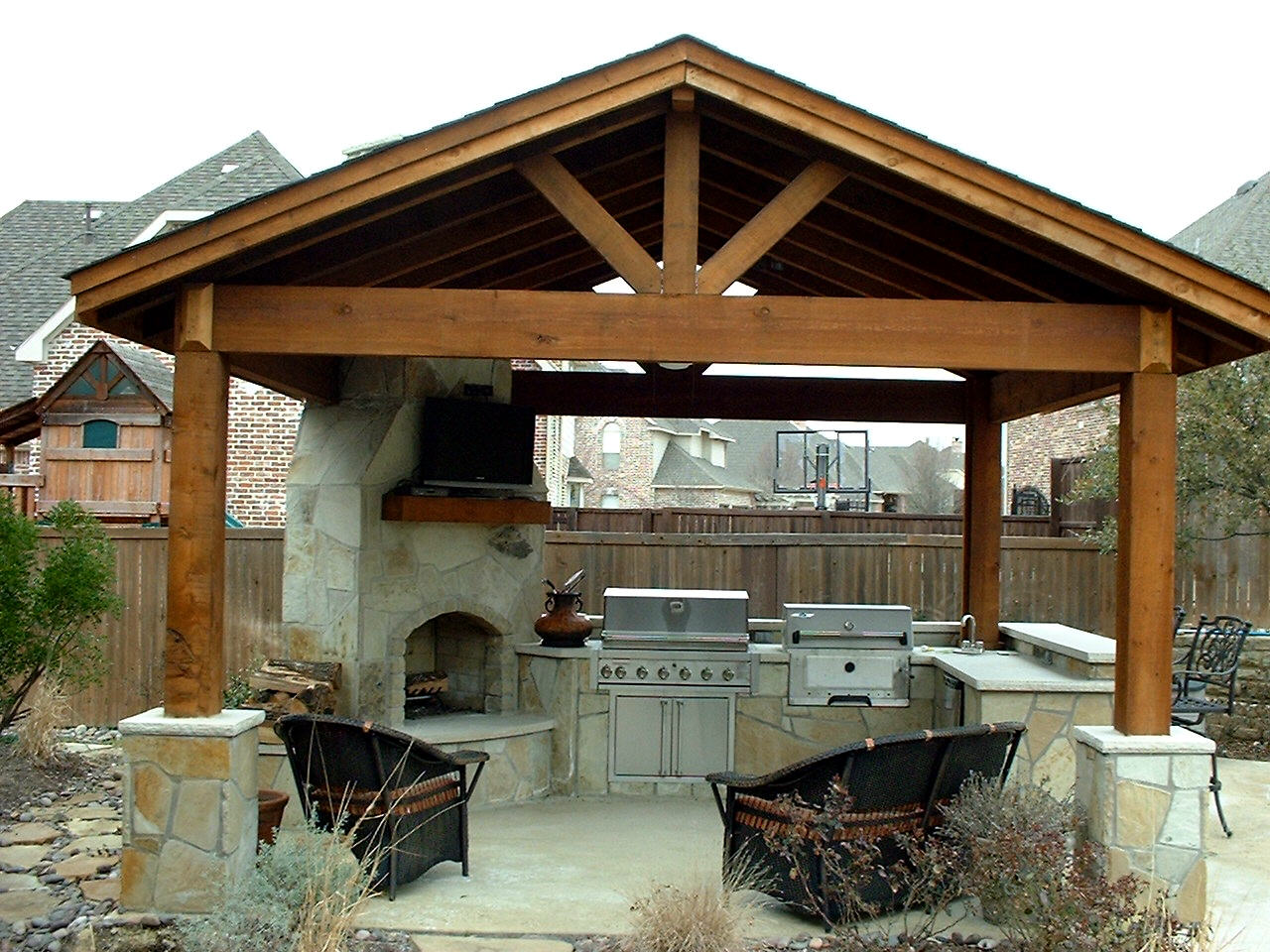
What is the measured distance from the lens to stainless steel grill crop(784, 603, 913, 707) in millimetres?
7828

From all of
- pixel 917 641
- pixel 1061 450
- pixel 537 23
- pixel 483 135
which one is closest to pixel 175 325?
pixel 483 135

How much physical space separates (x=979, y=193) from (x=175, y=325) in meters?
3.66

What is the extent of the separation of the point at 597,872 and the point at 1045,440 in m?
17.9

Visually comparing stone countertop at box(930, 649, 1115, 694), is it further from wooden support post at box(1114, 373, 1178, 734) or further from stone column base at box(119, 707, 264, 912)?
stone column base at box(119, 707, 264, 912)

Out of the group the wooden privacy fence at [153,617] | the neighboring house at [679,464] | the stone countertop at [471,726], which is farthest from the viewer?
the neighboring house at [679,464]

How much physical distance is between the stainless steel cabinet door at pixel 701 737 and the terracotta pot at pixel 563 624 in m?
0.79

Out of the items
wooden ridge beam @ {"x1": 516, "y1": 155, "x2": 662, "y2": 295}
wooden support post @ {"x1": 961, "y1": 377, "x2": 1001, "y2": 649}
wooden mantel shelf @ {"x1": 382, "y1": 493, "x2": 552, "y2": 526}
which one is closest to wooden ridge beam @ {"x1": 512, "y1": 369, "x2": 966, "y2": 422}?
wooden support post @ {"x1": 961, "y1": 377, "x2": 1001, "y2": 649}

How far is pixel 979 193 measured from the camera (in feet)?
17.2

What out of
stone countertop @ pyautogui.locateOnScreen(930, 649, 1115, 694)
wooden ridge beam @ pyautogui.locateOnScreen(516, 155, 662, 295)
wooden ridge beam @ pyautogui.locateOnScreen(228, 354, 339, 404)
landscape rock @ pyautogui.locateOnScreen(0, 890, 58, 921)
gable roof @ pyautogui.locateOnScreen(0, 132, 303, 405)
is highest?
gable roof @ pyautogui.locateOnScreen(0, 132, 303, 405)

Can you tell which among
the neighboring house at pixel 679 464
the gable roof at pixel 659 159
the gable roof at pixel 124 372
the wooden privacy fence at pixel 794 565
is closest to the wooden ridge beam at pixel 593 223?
the gable roof at pixel 659 159

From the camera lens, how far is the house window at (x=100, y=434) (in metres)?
14.4

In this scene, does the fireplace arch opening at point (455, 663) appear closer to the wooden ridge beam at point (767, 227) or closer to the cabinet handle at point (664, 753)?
the cabinet handle at point (664, 753)

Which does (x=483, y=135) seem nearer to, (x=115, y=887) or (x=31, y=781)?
(x=115, y=887)

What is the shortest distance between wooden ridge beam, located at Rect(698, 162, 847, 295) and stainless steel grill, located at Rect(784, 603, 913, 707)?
3.17 m
